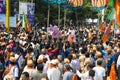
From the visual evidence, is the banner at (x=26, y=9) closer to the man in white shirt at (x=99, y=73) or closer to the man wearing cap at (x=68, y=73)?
the man in white shirt at (x=99, y=73)

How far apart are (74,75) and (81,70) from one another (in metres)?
1.29

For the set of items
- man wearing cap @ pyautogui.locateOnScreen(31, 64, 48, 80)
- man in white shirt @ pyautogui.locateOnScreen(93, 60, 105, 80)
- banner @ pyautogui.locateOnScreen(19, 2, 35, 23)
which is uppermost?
banner @ pyautogui.locateOnScreen(19, 2, 35, 23)

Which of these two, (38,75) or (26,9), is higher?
(26,9)

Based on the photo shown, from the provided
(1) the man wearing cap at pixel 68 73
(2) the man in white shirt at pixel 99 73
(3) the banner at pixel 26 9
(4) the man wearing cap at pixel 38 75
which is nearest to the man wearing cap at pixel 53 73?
(1) the man wearing cap at pixel 68 73

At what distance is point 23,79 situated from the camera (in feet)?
31.4

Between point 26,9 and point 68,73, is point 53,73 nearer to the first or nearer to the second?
point 68,73

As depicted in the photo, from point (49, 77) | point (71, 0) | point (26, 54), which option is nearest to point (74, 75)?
point (49, 77)

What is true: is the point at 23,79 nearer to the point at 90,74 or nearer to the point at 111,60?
the point at 90,74

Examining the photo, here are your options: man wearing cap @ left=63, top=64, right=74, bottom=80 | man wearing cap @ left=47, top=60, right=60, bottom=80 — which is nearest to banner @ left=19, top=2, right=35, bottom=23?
man wearing cap @ left=47, top=60, right=60, bottom=80

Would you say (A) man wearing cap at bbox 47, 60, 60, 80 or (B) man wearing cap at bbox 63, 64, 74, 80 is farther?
(A) man wearing cap at bbox 47, 60, 60, 80

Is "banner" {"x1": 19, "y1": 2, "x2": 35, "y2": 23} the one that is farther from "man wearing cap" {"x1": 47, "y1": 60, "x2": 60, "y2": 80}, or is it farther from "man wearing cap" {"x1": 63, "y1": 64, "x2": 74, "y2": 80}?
"man wearing cap" {"x1": 63, "y1": 64, "x2": 74, "y2": 80}

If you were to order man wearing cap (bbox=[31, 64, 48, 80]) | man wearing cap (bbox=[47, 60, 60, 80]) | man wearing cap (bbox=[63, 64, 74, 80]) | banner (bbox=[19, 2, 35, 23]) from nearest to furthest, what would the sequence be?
man wearing cap (bbox=[31, 64, 48, 80]), man wearing cap (bbox=[63, 64, 74, 80]), man wearing cap (bbox=[47, 60, 60, 80]), banner (bbox=[19, 2, 35, 23])

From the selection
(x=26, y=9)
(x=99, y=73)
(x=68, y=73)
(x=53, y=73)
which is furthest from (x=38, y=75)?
(x=26, y=9)

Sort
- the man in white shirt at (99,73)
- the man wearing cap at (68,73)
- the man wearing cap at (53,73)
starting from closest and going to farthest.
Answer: the man wearing cap at (68,73) < the man wearing cap at (53,73) < the man in white shirt at (99,73)
